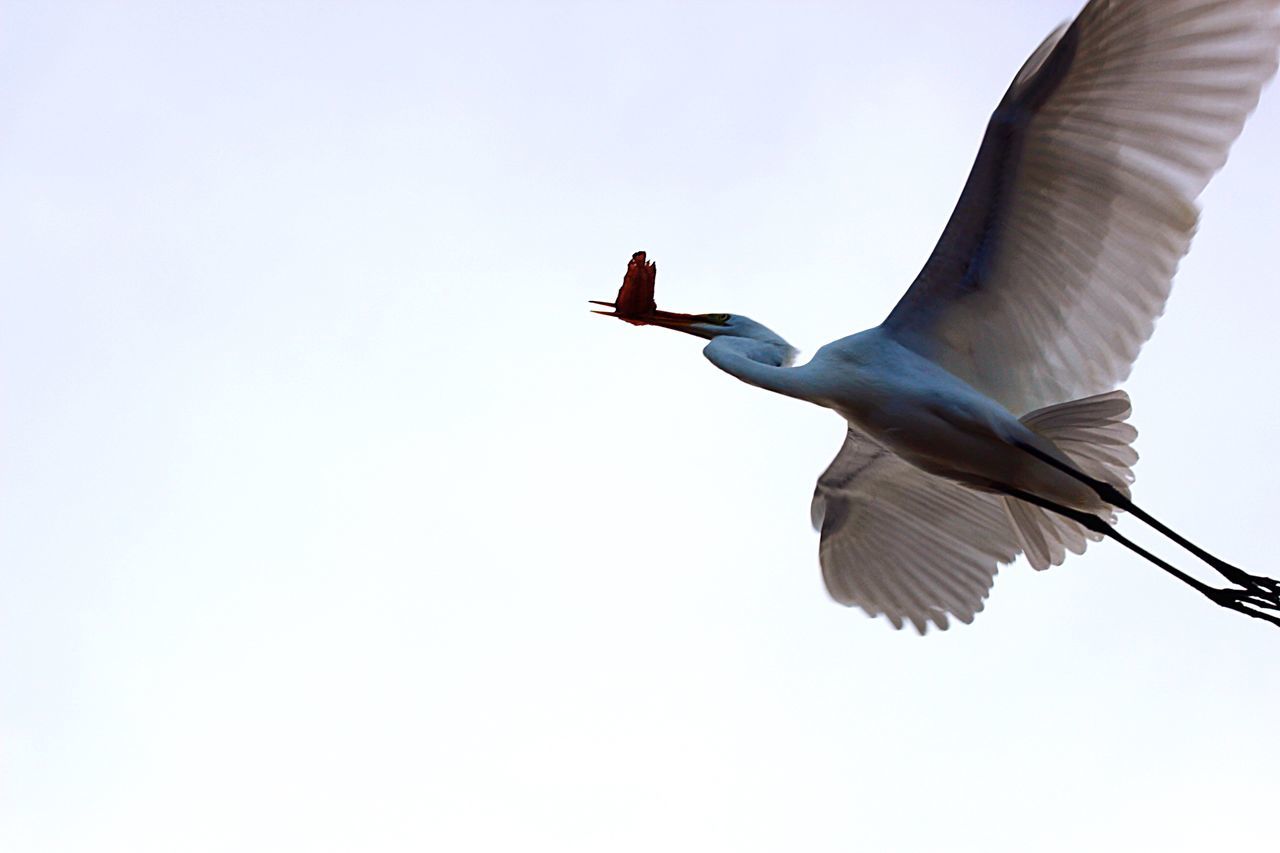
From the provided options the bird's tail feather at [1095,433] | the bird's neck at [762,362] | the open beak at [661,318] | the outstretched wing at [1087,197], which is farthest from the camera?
the open beak at [661,318]

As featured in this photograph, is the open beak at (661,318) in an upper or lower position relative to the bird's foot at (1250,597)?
upper

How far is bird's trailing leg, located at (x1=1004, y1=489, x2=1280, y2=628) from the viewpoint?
26.3 ft

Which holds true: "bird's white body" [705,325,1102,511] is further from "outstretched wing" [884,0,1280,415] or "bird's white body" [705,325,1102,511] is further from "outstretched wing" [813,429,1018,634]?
"outstretched wing" [813,429,1018,634]

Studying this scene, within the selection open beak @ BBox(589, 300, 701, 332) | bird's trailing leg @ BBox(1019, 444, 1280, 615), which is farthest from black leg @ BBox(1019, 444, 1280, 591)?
open beak @ BBox(589, 300, 701, 332)

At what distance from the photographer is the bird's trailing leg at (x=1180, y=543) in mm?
7695

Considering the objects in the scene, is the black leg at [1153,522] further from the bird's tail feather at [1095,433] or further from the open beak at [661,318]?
the open beak at [661,318]

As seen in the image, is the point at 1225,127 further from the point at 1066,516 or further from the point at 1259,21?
the point at 1066,516

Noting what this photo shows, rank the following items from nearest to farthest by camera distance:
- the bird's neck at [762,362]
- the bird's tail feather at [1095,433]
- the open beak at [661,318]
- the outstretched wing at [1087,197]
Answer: the outstretched wing at [1087,197] → the bird's tail feather at [1095,433] → the bird's neck at [762,362] → the open beak at [661,318]

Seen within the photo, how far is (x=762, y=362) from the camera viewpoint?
866 cm

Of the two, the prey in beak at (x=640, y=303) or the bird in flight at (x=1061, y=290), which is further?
the prey in beak at (x=640, y=303)

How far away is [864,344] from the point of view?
809cm

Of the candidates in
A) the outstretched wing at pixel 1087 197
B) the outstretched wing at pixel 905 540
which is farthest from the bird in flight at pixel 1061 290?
the outstretched wing at pixel 905 540

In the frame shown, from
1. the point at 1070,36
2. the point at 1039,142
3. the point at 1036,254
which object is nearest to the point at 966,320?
the point at 1036,254

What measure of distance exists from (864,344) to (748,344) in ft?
2.68
